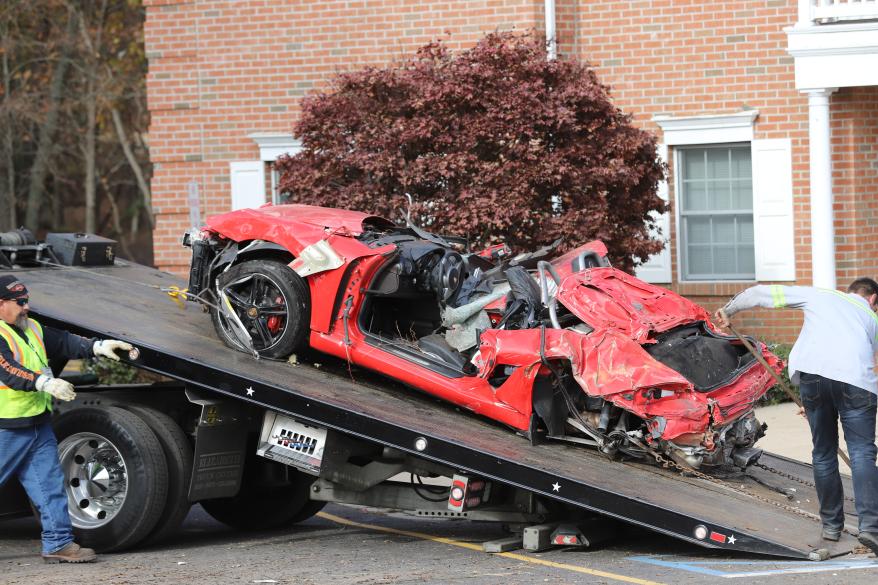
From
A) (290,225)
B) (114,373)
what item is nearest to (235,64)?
(114,373)

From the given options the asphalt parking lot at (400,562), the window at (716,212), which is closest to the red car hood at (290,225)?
the asphalt parking lot at (400,562)

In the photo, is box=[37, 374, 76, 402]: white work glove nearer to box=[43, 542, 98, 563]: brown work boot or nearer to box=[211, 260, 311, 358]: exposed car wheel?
box=[43, 542, 98, 563]: brown work boot

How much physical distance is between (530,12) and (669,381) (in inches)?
366

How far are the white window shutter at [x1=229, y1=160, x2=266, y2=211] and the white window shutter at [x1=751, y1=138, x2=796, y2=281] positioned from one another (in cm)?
621

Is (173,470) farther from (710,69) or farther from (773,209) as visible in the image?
(710,69)

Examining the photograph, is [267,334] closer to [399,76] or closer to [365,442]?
[365,442]

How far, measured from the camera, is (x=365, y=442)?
834 cm

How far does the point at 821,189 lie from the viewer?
48.1ft

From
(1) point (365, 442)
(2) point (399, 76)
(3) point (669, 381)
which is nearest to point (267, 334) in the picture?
(1) point (365, 442)

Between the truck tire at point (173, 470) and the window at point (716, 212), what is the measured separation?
366 inches

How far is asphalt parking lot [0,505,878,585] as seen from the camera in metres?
7.23

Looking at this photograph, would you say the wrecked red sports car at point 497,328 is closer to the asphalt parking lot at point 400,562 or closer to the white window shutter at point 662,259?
the asphalt parking lot at point 400,562

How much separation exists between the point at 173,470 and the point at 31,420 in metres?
0.94

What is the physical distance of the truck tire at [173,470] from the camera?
27.7 feet
